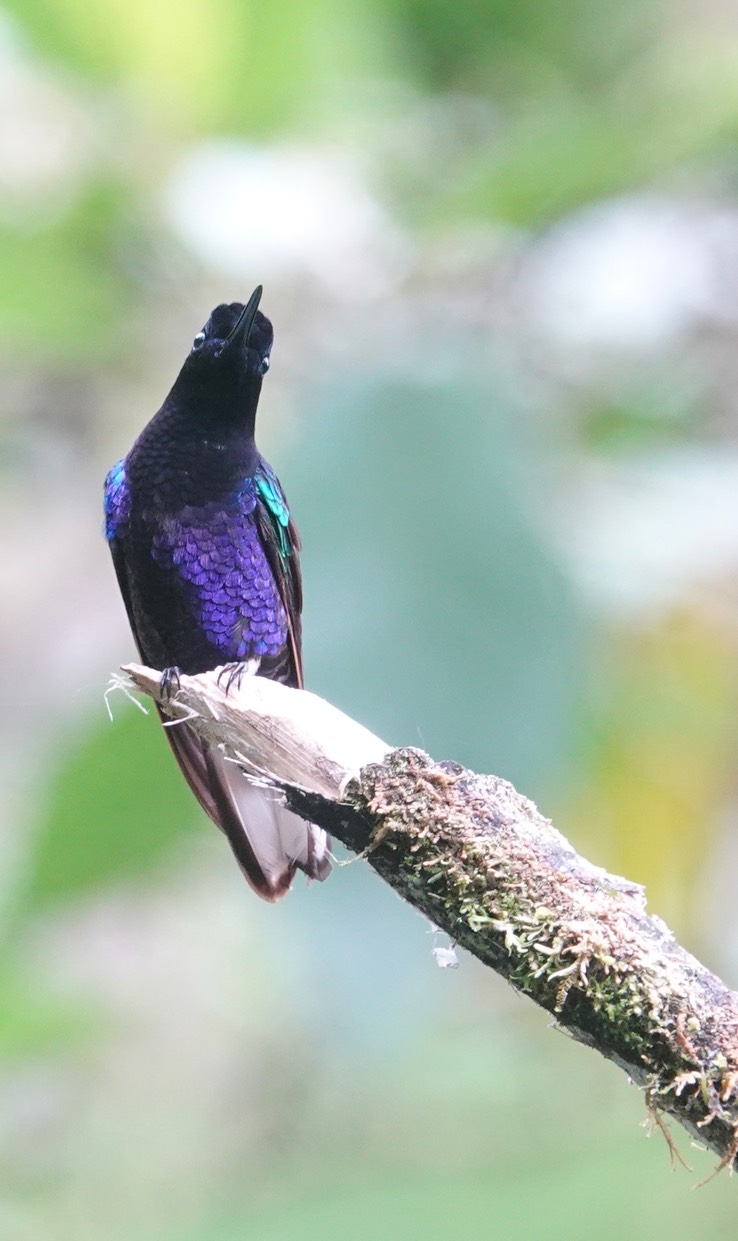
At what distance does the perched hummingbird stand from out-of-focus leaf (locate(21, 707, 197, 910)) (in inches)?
4.9

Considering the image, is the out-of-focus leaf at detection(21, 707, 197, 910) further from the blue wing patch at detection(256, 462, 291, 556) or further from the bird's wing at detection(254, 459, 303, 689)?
the blue wing patch at detection(256, 462, 291, 556)

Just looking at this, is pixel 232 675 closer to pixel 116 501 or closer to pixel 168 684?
pixel 168 684

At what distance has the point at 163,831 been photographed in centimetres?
243

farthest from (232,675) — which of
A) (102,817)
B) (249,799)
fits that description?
(249,799)

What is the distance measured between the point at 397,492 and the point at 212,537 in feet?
1.26

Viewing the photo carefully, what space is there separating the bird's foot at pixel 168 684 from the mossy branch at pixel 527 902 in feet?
1.02

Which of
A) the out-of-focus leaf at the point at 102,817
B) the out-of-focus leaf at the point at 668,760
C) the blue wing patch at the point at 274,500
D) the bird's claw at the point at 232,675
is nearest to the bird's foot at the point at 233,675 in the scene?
the bird's claw at the point at 232,675

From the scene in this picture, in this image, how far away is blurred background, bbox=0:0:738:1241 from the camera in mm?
2354

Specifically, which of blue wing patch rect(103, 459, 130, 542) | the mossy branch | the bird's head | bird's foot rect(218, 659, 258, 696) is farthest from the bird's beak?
the mossy branch

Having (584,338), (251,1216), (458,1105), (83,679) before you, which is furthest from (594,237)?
(251,1216)

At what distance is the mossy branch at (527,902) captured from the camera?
1373 millimetres

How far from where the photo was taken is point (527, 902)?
4.81 ft

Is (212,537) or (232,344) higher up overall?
(232,344)

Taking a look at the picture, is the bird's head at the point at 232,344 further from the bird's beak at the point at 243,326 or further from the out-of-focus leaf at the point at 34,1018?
the out-of-focus leaf at the point at 34,1018
